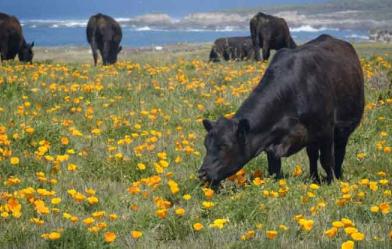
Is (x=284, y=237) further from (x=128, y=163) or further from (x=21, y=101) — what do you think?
(x=21, y=101)

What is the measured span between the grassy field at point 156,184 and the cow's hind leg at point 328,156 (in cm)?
33

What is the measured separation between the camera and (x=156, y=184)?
7.38 metres

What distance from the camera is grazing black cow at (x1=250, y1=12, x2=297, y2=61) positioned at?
24906 millimetres

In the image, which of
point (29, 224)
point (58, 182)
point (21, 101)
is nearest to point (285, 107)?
point (58, 182)

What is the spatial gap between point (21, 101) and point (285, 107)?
20.1 ft

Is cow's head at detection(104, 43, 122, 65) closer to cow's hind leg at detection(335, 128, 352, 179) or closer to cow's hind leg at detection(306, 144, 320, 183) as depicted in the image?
cow's hind leg at detection(335, 128, 352, 179)

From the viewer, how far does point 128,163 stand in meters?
8.33

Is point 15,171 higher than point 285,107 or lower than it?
lower

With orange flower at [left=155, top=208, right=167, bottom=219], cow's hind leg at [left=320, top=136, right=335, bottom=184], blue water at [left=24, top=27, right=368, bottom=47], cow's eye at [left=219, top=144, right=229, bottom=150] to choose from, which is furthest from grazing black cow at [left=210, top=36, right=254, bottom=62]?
blue water at [left=24, top=27, right=368, bottom=47]

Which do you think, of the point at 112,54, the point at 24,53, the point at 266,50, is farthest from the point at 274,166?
the point at 24,53

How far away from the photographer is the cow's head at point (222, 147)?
24.2 ft

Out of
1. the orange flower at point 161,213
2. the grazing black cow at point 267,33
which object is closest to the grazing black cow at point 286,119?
the orange flower at point 161,213

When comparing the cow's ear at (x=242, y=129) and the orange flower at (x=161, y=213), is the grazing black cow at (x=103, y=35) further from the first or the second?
the orange flower at (x=161, y=213)

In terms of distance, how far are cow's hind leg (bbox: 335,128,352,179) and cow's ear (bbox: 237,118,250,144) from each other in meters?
1.97
